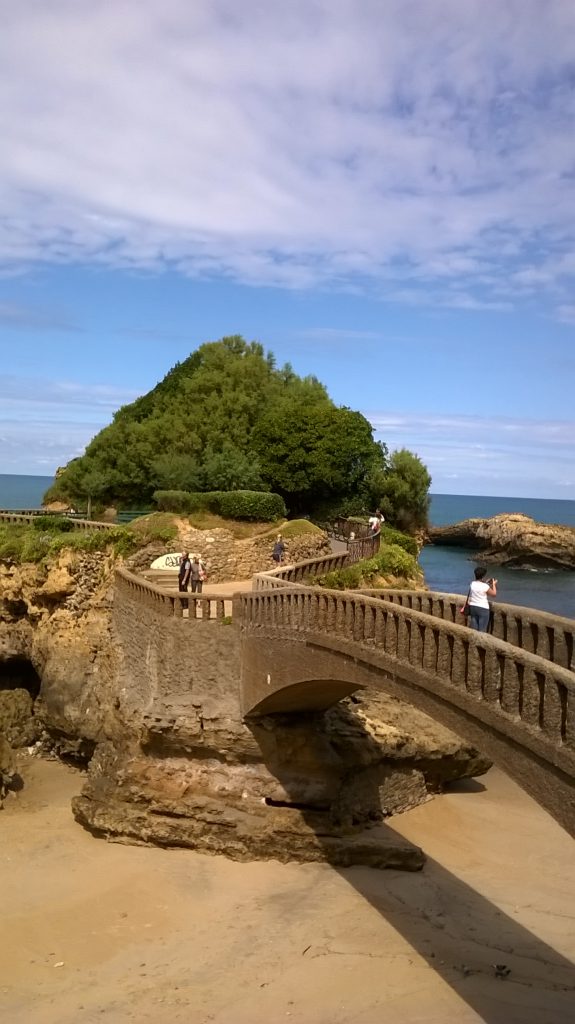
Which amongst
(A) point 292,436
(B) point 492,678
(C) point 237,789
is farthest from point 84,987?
(A) point 292,436

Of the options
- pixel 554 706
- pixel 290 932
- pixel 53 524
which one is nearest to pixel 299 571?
pixel 290 932

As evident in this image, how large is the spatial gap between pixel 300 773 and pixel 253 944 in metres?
4.02

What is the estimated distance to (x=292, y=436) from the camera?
113ft

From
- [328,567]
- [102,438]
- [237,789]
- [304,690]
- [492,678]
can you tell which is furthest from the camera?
[102,438]

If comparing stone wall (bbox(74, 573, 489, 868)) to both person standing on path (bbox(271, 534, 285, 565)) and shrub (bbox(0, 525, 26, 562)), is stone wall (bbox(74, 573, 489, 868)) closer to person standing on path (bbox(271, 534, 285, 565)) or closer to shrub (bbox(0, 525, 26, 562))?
person standing on path (bbox(271, 534, 285, 565))

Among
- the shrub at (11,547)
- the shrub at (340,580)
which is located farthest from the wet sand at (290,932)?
the shrub at (11,547)

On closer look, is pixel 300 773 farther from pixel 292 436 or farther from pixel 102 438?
pixel 102 438

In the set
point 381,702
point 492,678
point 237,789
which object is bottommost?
point 237,789

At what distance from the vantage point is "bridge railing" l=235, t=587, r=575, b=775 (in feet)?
24.9

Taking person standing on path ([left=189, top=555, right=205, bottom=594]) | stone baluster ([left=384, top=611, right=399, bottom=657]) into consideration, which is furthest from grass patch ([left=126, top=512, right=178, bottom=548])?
stone baluster ([left=384, top=611, right=399, bottom=657])

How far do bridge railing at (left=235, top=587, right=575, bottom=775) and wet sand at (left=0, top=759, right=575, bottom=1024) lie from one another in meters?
5.07

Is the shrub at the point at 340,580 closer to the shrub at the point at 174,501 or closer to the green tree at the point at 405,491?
the shrub at the point at 174,501

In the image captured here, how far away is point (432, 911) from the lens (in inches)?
537

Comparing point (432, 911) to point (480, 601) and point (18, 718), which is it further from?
point (18, 718)
